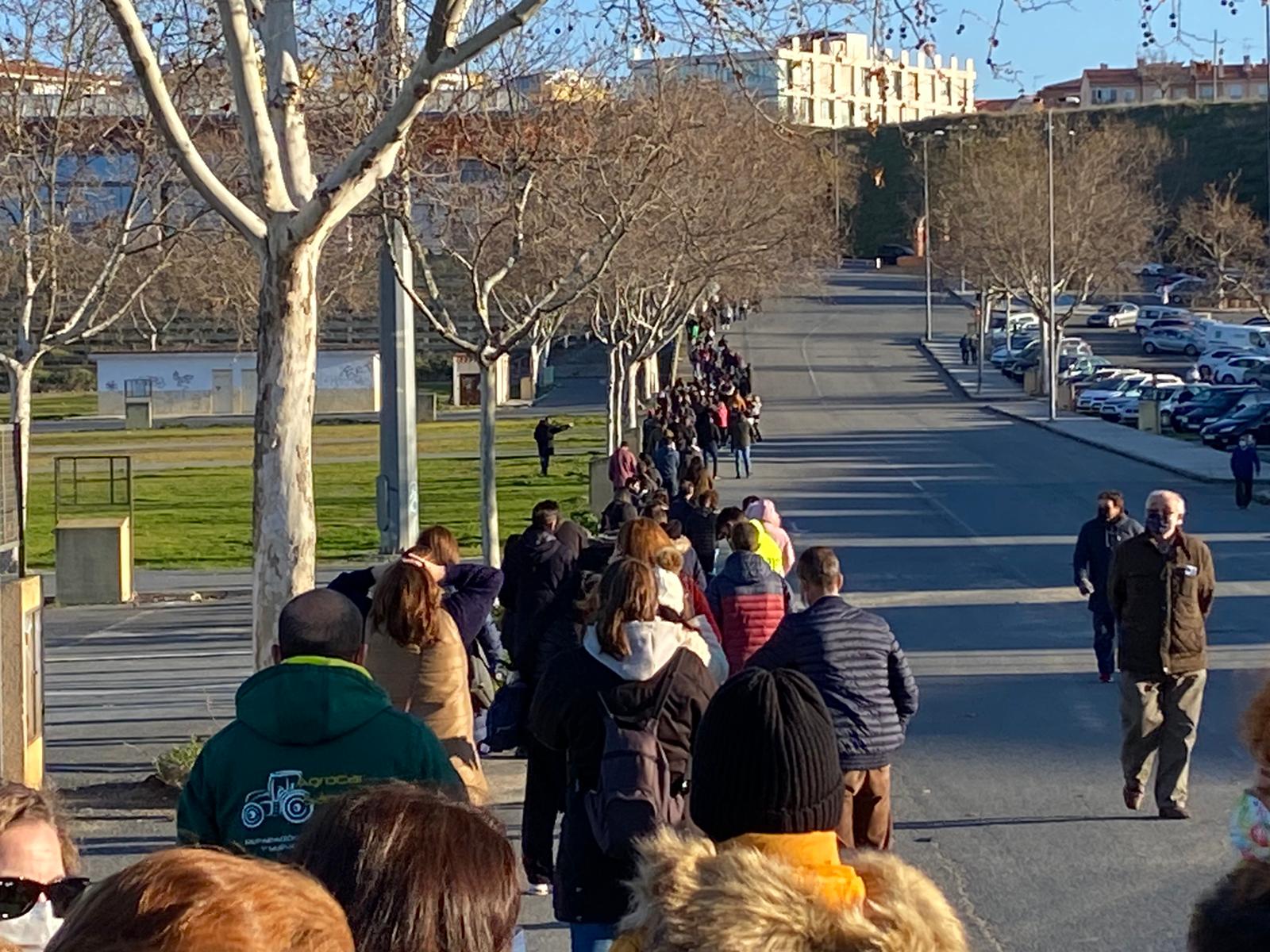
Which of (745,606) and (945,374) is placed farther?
(945,374)

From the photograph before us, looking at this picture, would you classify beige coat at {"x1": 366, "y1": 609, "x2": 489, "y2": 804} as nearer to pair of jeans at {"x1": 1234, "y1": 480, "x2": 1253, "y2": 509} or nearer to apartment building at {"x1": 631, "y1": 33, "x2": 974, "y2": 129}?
apartment building at {"x1": 631, "y1": 33, "x2": 974, "y2": 129}

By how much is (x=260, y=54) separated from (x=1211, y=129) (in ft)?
434

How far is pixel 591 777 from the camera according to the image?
5992 mm

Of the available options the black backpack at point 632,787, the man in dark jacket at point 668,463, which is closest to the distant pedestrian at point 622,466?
the man in dark jacket at point 668,463

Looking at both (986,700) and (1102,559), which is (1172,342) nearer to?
(1102,559)

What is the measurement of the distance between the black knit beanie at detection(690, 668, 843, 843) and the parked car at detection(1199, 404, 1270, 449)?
4245 centimetres

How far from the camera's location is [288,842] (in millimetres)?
4523

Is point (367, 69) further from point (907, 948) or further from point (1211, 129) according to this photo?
point (1211, 129)

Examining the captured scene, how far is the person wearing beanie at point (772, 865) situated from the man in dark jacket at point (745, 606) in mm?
6328

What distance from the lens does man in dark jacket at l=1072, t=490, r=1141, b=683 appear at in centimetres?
1388

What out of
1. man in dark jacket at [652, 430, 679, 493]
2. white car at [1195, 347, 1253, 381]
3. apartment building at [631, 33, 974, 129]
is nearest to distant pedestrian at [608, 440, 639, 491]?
man in dark jacket at [652, 430, 679, 493]

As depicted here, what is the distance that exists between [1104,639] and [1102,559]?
2.46 ft

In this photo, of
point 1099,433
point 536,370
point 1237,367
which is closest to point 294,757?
point 1099,433

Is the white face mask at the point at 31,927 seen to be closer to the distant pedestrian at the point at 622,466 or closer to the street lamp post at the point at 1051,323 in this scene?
the distant pedestrian at the point at 622,466
